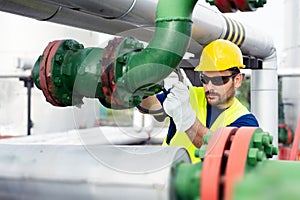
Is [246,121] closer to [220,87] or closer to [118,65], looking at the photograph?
[220,87]

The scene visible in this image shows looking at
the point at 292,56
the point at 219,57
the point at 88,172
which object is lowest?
the point at 88,172

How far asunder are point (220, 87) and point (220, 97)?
0.28 ft

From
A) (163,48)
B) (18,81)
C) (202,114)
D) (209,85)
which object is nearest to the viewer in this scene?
(163,48)

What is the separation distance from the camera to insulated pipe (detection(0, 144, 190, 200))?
1.82ft

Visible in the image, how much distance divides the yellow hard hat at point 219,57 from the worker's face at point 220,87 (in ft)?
0.07

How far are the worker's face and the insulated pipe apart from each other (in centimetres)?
86

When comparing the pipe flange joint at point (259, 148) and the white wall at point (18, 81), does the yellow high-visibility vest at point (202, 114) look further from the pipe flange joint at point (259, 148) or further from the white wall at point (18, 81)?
the white wall at point (18, 81)

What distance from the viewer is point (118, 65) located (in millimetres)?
842

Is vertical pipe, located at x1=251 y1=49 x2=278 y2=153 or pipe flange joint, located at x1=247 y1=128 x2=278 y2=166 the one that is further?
vertical pipe, located at x1=251 y1=49 x2=278 y2=153

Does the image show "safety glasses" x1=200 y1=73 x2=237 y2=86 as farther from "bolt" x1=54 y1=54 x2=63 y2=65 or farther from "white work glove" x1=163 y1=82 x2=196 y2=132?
"bolt" x1=54 y1=54 x2=63 y2=65

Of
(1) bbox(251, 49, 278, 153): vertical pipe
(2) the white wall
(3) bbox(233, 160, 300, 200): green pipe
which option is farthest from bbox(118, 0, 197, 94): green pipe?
(2) the white wall

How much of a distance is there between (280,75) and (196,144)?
126 centimetres

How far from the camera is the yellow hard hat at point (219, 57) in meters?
1.50

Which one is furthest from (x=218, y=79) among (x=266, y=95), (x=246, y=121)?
(x=266, y=95)
